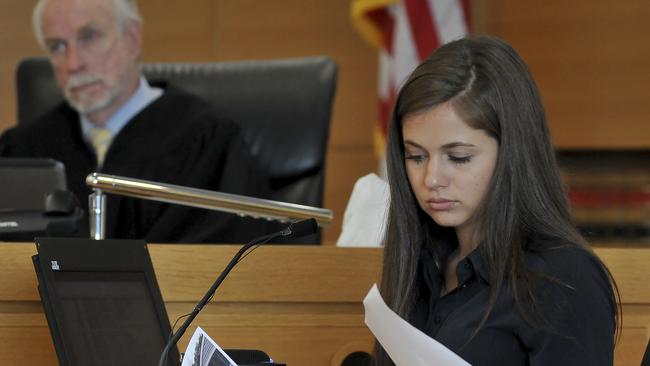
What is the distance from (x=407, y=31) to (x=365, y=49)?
2.89 ft

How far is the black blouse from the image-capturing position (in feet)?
5.35

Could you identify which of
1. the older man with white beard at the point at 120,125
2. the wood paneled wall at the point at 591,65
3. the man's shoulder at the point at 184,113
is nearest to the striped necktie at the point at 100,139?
the older man with white beard at the point at 120,125

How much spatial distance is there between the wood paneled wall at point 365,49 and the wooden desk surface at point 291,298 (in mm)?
2548

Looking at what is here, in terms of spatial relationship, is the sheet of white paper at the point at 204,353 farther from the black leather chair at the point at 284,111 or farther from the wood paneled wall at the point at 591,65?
the wood paneled wall at the point at 591,65

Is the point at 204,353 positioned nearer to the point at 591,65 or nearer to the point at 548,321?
the point at 548,321

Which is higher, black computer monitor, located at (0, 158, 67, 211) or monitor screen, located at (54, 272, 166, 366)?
monitor screen, located at (54, 272, 166, 366)

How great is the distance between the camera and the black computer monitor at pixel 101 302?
67.6 inches

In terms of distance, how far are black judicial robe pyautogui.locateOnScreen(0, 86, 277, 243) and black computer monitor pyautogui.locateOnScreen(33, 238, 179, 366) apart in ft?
4.19

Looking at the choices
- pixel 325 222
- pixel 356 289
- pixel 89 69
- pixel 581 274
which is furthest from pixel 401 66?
pixel 581 274

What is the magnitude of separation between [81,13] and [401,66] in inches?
46.9

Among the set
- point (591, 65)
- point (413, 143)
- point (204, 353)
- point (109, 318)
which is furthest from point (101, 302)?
point (591, 65)

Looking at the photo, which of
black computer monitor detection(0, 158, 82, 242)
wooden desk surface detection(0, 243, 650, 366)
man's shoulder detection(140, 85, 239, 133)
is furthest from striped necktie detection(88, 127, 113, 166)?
wooden desk surface detection(0, 243, 650, 366)

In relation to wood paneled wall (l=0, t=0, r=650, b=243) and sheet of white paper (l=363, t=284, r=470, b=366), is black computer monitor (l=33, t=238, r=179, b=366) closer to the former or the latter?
sheet of white paper (l=363, t=284, r=470, b=366)

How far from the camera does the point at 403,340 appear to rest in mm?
1610
